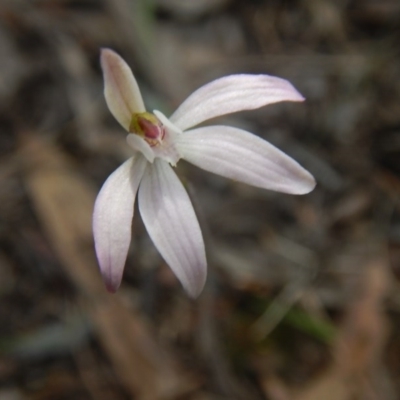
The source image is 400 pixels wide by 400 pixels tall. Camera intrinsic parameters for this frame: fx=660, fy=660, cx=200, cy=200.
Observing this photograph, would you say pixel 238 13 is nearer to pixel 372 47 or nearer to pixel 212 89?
pixel 372 47

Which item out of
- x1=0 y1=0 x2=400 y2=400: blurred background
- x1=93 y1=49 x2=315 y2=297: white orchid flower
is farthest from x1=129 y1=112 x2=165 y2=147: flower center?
x1=0 y1=0 x2=400 y2=400: blurred background

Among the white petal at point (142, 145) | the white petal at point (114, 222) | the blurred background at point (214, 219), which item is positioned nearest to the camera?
the white petal at point (114, 222)

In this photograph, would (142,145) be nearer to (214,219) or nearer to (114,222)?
(114,222)

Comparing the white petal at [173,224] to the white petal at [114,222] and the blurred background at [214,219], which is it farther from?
the blurred background at [214,219]

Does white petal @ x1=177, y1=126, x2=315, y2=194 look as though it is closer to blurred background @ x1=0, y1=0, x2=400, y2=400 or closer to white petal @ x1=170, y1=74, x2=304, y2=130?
white petal @ x1=170, y1=74, x2=304, y2=130

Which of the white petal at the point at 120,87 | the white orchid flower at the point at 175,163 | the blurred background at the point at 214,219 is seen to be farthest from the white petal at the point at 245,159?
the blurred background at the point at 214,219

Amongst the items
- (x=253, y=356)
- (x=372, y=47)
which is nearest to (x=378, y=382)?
(x=253, y=356)
